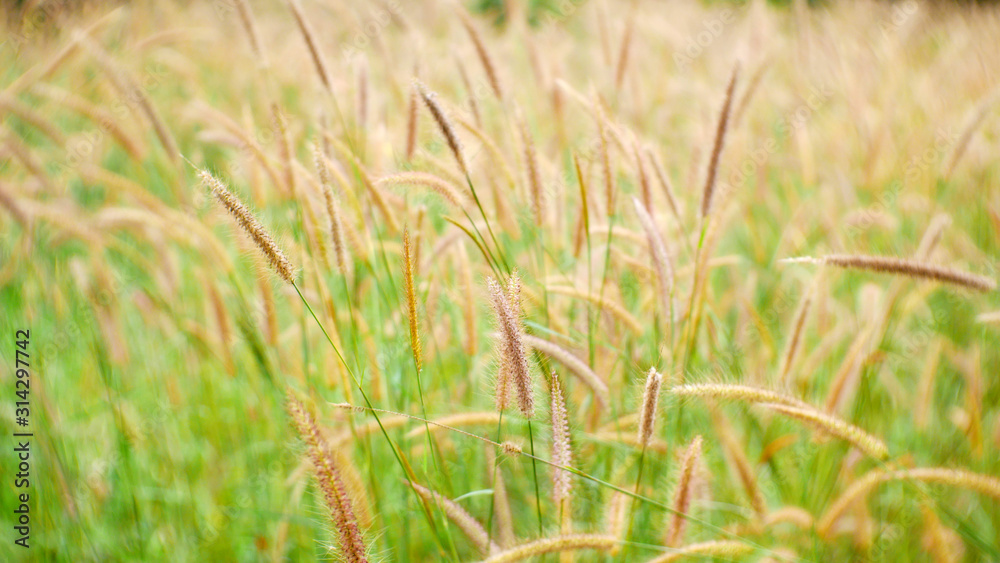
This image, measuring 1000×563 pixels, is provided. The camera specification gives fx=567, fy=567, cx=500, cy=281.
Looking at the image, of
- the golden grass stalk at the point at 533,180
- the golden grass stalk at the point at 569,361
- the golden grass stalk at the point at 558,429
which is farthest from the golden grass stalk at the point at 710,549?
the golden grass stalk at the point at 533,180

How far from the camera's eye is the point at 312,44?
1.57 metres

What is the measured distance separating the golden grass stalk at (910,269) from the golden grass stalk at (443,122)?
0.78 metres

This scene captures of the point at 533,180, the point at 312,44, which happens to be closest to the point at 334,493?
the point at 533,180

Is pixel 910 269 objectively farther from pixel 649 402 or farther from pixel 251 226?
pixel 251 226

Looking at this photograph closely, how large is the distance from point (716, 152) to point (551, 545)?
1.01 metres

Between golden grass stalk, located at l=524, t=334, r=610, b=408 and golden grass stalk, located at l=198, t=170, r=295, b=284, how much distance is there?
1.42ft

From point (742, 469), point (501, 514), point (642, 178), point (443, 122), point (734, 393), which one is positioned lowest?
point (742, 469)

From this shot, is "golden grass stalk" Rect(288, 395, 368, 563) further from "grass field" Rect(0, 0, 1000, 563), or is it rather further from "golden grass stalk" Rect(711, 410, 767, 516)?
"golden grass stalk" Rect(711, 410, 767, 516)

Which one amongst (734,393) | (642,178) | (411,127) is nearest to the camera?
(734,393)

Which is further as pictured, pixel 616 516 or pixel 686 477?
pixel 616 516

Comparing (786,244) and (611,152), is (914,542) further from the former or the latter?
(611,152)

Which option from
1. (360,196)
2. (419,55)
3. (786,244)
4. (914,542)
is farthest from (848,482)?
(419,55)

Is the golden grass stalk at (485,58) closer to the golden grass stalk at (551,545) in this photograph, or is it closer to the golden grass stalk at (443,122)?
the golden grass stalk at (443,122)

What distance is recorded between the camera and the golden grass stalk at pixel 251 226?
34.9 inches
